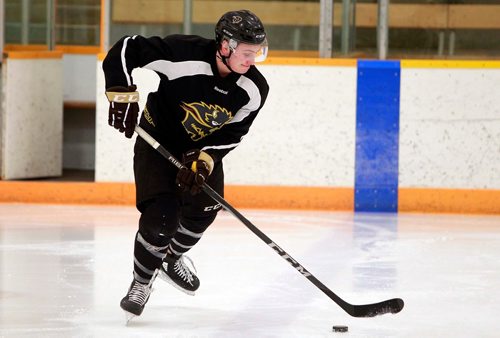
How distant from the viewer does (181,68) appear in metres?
3.60

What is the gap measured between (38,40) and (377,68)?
2323 mm

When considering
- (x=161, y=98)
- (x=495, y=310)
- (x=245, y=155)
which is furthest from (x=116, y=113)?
(x=245, y=155)

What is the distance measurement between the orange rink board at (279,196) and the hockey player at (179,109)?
2.81 m

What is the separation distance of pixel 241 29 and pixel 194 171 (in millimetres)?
466

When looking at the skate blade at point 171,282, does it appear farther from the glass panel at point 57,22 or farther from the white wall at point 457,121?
the glass panel at point 57,22

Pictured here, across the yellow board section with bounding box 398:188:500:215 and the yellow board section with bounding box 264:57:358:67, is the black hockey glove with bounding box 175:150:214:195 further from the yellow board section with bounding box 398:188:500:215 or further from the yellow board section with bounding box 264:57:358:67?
the yellow board section with bounding box 398:188:500:215

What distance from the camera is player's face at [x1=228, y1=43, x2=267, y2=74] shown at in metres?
3.52

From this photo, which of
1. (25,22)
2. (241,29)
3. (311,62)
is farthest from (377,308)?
(25,22)

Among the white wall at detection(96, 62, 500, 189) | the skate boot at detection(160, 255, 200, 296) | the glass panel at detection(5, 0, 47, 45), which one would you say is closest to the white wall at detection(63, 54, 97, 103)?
the glass panel at detection(5, 0, 47, 45)

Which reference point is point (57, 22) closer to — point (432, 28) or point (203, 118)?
point (432, 28)

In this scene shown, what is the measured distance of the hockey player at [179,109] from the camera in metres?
3.54

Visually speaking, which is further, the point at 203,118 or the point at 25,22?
the point at 25,22

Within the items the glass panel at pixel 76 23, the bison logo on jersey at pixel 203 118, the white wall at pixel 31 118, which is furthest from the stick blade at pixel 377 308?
the glass panel at pixel 76 23

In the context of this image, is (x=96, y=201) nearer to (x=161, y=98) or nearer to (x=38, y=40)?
(x=38, y=40)
